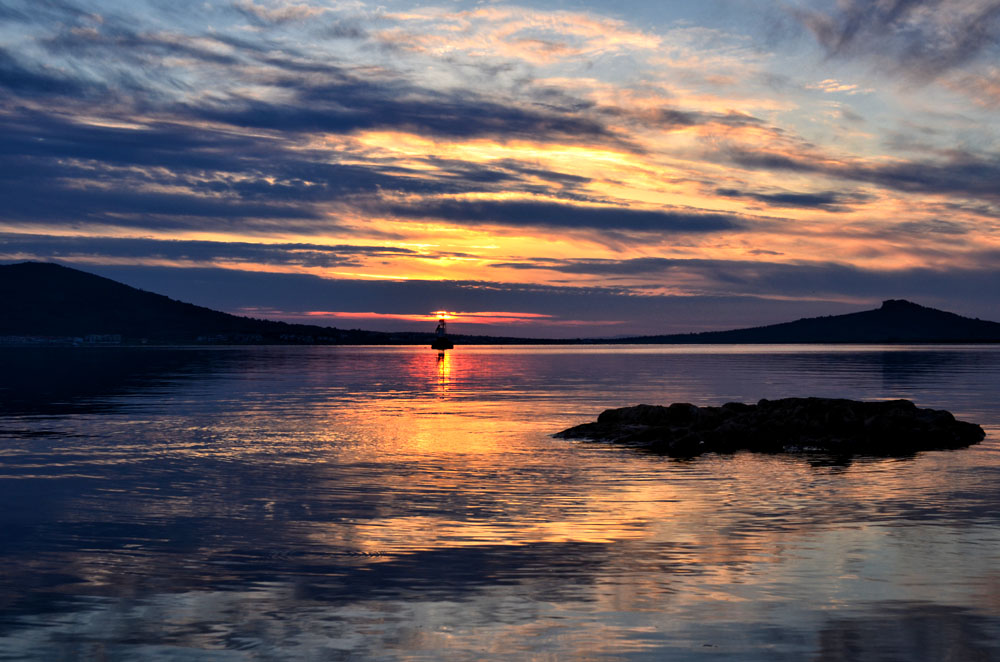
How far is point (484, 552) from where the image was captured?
17.4 m

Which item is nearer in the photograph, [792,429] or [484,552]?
→ [484,552]

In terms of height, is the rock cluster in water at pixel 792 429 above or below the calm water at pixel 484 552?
above

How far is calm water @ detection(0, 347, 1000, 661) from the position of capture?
12.0 metres

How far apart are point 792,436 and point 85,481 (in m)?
26.5

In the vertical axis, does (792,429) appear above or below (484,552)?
above

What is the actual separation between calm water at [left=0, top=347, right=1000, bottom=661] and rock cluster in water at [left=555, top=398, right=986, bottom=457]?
2.02 meters

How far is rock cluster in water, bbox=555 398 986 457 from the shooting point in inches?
1436

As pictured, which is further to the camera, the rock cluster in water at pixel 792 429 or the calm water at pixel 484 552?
the rock cluster in water at pixel 792 429

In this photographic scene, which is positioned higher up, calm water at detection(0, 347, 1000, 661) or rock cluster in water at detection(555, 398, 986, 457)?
rock cluster in water at detection(555, 398, 986, 457)

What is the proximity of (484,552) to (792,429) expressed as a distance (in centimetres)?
2431

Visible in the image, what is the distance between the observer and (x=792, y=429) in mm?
38250

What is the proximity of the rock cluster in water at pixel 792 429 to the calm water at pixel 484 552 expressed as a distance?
202cm

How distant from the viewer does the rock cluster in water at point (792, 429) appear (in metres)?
36.5

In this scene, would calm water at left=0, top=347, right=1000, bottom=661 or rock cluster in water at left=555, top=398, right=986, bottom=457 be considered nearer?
calm water at left=0, top=347, right=1000, bottom=661
